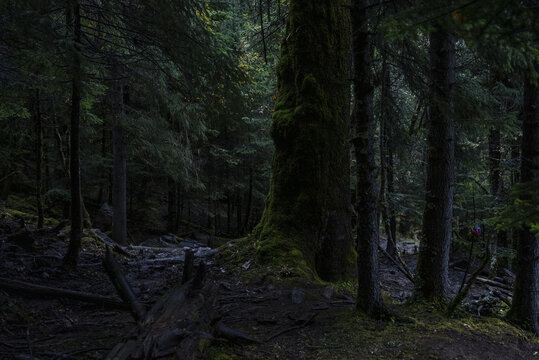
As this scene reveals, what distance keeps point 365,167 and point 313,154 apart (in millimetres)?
2414

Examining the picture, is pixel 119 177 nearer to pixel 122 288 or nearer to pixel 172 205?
pixel 172 205

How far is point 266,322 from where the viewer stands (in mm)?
4496

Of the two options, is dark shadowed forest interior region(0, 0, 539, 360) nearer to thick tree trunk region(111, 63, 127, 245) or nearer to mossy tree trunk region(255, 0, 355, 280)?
mossy tree trunk region(255, 0, 355, 280)

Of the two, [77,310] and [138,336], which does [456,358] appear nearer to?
[138,336]

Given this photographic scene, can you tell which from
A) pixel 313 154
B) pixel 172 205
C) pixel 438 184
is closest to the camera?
pixel 438 184

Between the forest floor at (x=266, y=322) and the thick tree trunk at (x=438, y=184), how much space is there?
19.5 inches

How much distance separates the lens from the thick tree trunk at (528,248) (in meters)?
5.10

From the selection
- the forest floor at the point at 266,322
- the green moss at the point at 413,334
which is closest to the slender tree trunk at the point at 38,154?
the forest floor at the point at 266,322

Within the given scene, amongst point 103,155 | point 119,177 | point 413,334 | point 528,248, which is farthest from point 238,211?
point 413,334

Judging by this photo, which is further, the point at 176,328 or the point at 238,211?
the point at 238,211

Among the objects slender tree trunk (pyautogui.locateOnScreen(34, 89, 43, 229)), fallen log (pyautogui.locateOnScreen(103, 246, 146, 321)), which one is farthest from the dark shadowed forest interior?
slender tree trunk (pyautogui.locateOnScreen(34, 89, 43, 229))

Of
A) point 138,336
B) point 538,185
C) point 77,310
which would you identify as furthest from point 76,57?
point 538,185

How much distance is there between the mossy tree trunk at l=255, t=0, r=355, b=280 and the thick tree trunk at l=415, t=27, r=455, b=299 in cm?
168

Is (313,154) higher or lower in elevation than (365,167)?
higher
